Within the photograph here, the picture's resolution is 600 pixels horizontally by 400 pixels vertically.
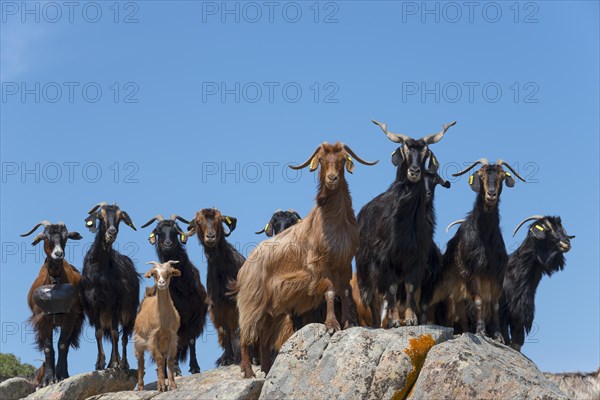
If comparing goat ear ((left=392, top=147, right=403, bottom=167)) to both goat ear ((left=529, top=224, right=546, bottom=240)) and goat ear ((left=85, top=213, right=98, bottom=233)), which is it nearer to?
goat ear ((left=529, top=224, right=546, bottom=240))

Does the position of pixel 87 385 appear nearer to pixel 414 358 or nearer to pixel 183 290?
pixel 183 290

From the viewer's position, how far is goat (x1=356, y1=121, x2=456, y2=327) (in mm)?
13867

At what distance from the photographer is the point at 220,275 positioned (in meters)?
17.3

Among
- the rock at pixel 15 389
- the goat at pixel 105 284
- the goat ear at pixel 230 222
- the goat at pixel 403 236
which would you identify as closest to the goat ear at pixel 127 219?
the goat at pixel 105 284

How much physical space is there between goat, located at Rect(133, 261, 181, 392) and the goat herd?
2 cm

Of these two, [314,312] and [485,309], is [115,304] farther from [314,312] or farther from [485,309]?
[485,309]

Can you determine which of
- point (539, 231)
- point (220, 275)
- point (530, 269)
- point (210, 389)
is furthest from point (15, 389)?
point (539, 231)

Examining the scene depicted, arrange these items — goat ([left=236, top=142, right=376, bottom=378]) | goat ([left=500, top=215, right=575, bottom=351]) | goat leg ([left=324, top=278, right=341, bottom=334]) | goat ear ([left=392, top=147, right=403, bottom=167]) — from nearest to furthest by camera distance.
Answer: goat leg ([left=324, top=278, right=341, bottom=334]) < goat ([left=236, top=142, right=376, bottom=378]) < goat ear ([left=392, top=147, right=403, bottom=167]) < goat ([left=500, top=215, right=575, bottom=351])

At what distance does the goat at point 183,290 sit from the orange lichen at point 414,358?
6.02 m

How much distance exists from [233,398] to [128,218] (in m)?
5.44

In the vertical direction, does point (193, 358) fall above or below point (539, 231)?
Result: below

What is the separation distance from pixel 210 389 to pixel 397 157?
12.5 feet

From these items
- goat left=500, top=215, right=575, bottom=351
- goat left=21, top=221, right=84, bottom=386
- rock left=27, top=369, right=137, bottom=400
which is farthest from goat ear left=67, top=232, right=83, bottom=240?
goat left=500, top=215, right=575, bottom=351

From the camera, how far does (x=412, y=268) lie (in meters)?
13.9
